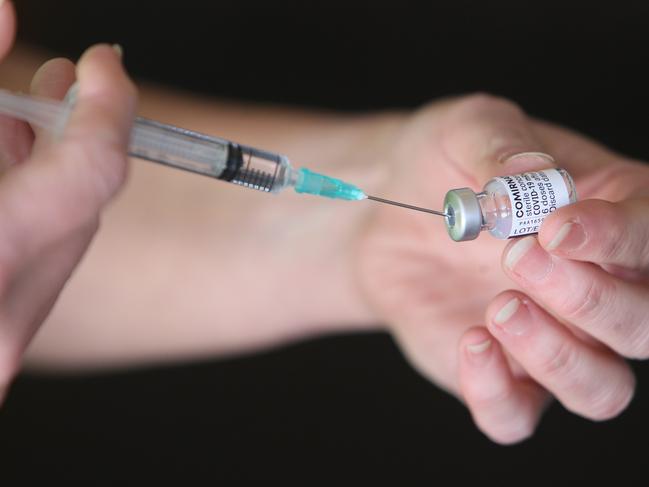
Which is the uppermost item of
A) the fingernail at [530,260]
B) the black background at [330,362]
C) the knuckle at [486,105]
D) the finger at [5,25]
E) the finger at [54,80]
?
the finger at [5,25]

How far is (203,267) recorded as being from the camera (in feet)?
5.99

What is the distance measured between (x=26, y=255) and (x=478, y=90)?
4.72ft

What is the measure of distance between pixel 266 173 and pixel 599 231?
52 centimetres

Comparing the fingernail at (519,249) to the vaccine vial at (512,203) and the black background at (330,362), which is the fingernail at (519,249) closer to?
the vaccine vial at (512,203)

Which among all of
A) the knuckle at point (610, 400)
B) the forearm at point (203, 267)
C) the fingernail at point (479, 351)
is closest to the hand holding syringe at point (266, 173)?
the fingernail at point (479, 351)

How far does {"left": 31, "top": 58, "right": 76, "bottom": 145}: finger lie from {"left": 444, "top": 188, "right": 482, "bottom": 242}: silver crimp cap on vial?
57cm

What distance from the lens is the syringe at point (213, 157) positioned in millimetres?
1082

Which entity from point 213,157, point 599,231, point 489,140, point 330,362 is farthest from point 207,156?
point 330,362

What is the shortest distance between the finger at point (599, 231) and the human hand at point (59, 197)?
552mm

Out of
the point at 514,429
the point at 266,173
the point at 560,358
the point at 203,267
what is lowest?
the point at 203,267

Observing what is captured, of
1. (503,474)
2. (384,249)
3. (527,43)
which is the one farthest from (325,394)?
(527,43)

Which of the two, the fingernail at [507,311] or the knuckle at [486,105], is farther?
the knuckle at [486,105]

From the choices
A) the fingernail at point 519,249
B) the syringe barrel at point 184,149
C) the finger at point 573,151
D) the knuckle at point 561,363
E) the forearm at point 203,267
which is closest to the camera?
the syringe barrel at point 184,149

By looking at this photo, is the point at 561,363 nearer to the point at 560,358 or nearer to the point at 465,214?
the point at 560,358
